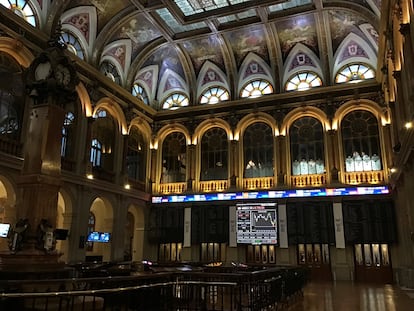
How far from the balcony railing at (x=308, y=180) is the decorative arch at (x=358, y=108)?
284 centimetres

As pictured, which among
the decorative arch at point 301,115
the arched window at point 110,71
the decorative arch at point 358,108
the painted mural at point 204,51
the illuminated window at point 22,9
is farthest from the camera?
the painted mural at point 204,51

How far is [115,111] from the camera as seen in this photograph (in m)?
20.9

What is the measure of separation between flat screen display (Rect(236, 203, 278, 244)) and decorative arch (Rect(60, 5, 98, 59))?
38.4 ft

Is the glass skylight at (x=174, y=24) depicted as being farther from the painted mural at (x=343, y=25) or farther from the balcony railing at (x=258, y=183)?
the balcony railing at (x=258, y=183)

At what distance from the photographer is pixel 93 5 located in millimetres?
18422

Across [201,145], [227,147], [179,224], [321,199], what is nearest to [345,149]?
[321,199]

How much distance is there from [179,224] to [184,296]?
1446 cm

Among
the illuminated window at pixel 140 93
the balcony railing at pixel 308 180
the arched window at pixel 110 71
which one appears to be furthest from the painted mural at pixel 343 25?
the arched window at pixel 110 71

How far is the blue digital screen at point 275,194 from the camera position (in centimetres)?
1900

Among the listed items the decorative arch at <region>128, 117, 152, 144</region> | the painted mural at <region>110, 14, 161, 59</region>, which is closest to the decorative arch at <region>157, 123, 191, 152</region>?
the decorative arch at <region>128, 117, 152, 144</region>

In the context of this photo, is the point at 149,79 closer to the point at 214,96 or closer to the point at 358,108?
the point at 214,96

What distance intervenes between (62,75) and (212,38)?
1456 centimetres

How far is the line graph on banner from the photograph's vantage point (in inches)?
788

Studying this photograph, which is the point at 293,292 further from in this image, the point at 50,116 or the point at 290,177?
the point at 290,177
